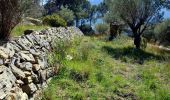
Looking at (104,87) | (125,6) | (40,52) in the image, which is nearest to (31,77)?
(40,52)

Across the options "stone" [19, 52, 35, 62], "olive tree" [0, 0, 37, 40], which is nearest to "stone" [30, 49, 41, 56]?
"stone" [19, 52, 35, 62]

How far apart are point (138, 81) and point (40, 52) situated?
3.69 metres

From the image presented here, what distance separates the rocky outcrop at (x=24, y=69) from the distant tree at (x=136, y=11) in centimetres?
1473

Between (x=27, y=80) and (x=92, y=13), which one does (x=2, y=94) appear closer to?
(x=27, y=80)

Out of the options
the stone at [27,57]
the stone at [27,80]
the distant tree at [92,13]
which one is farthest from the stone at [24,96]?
the distant tree at [92,13]

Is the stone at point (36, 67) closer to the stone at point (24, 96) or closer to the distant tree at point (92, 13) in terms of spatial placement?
the stone at point (24, 96)

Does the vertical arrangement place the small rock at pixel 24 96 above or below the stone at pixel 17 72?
below

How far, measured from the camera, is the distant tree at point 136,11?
2600 cm

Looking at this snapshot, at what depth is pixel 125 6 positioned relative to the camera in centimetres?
2603

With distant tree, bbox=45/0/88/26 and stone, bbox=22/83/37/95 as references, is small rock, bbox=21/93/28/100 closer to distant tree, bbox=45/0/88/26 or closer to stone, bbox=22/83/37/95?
stone, bbox=22/83/37/95

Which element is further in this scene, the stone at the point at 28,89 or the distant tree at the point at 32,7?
the distant tree at the point at 32,7

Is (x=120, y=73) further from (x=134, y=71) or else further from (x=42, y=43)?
(x=42, y=43)

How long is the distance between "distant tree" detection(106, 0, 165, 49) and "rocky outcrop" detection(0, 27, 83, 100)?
14730 mm

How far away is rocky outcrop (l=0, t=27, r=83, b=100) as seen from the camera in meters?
8.24
